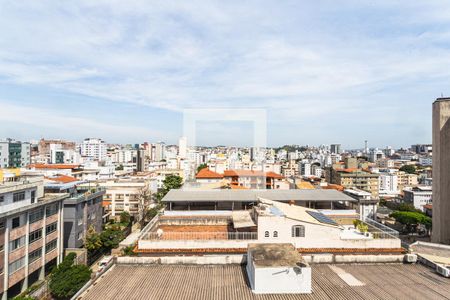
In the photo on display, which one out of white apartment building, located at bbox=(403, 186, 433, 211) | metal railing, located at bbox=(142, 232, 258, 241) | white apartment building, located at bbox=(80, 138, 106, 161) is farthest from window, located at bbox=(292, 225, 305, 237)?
white apartment building, located at bbox=(80, 138, 106, 161)

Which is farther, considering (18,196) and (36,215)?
(36,215)

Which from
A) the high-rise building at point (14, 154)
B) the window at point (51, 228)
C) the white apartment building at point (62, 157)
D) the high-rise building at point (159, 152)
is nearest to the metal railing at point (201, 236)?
the window at point (51, 228)

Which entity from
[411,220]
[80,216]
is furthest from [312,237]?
[411,220]

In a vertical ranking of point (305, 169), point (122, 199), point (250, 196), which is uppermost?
point (250, 196)

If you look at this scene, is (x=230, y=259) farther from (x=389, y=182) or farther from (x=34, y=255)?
(x=389, y=182)

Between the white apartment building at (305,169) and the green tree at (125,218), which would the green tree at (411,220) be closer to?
the green tree at (125,218)

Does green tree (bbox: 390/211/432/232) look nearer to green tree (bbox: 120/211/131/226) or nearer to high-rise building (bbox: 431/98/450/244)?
high-rise building (bbox: 431/98/450/244)
